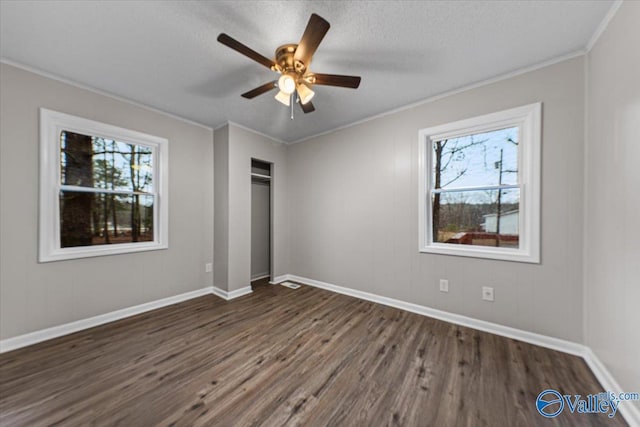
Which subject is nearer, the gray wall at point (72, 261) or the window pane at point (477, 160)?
the gray wall at point (72, 261)

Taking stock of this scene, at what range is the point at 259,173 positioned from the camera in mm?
4109

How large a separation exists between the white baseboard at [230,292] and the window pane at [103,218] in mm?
1160

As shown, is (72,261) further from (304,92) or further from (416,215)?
(416,215)

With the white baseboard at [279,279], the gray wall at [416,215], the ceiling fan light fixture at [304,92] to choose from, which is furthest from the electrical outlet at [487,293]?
the white baseboard at [279,279]

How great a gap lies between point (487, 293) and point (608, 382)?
0.89 metres

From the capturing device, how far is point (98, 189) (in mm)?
2561

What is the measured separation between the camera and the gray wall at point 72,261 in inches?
81.0

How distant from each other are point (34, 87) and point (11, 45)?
40cm

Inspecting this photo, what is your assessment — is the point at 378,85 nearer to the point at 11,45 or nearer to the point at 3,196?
the point at 11,45

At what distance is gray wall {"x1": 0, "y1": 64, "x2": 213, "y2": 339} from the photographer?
2.06 m

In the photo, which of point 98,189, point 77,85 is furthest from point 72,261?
point 77,85

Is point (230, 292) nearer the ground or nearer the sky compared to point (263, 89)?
nearer the ground

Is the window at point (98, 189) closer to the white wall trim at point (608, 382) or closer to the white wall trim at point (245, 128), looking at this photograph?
the white wall trim at point (245, 128)

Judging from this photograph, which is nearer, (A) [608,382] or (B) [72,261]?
(A) [608,382]
